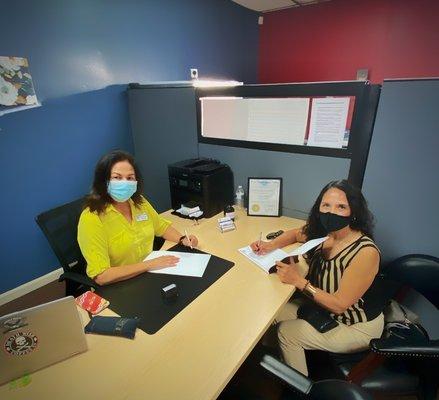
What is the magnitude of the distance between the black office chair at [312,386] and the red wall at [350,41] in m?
3.83

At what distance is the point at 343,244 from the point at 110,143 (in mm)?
2324

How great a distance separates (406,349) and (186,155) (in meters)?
1.87

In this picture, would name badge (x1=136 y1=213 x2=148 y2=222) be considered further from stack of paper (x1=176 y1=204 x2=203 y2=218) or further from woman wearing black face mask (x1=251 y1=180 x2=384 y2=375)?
woman wearing black face mask (x1=251 y1=180 x2=384 y2=375)

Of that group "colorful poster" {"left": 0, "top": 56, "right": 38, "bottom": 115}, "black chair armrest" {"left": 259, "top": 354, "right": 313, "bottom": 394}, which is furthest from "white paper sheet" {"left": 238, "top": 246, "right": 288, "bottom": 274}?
"colorful poster" {"left": 0, "top": 56, "right": 38, "bottom": 115}

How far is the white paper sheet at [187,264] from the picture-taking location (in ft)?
4.22

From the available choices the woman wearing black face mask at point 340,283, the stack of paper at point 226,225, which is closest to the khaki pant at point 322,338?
the woman wearing black face mask at point 340,283

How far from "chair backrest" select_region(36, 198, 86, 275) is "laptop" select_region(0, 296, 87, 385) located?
27.1 inches

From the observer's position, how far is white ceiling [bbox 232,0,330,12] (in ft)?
12.3

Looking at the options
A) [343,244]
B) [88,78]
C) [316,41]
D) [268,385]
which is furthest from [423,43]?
[268,385]

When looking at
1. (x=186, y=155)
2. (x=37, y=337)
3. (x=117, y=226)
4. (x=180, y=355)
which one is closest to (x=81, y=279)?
(x=117, y=226)

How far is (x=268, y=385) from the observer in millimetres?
1483

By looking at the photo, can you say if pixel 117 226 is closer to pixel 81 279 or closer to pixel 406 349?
pixel 81 279

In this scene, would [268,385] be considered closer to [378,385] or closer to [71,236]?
[378,385]

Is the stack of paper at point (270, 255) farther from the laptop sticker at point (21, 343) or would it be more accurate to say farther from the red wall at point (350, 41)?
the red wall at point (350, 41)
